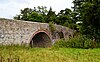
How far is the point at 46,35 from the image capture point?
81.3 ft

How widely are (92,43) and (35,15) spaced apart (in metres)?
17.2

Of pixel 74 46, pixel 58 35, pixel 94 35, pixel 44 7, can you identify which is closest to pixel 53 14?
pixel 44 7

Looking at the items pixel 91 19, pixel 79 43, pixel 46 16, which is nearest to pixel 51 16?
pixel 46 16

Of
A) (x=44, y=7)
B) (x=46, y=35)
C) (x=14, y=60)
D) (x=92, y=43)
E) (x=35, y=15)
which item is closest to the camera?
(x=14, y=60)

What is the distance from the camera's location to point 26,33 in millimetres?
20672

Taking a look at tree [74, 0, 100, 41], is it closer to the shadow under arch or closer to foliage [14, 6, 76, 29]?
the shadow under arch

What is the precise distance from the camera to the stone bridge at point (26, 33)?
725 inches

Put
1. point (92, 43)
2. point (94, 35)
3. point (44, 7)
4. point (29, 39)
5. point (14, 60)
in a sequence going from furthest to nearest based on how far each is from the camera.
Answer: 1. point (44, 7)
2. point (29, 39)
3. point (94, 35)
4. point (92, 43)
5. point (14, 60)

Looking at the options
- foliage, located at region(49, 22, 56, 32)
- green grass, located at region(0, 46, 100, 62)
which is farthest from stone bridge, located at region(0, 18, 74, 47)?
green grass, located at region(0, 46, 100, 62)

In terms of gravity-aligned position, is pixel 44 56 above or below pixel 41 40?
above

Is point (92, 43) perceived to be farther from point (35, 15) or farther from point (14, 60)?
point (35, 15)

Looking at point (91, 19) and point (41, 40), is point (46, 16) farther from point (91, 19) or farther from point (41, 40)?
point (91, 19)

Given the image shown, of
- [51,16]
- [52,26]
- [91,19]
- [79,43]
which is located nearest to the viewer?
[79,43]

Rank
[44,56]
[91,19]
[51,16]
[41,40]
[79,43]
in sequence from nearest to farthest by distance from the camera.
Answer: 1. [44,56]
2. [79,43]
3. [91,19]
4. [41,40]
5. [51,16]
